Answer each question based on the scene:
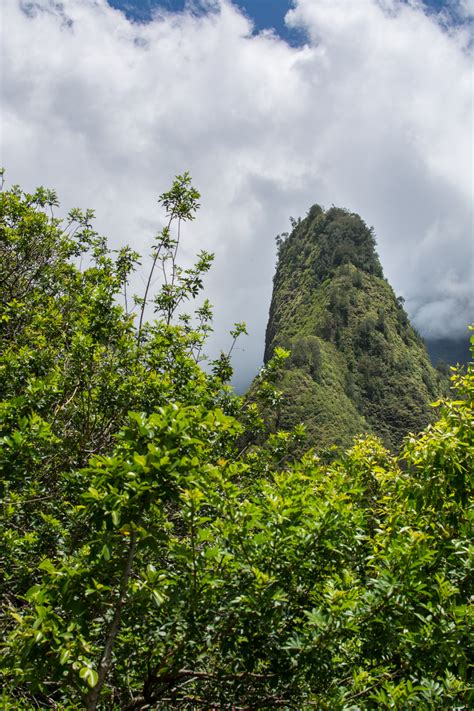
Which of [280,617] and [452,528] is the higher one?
[452,528]

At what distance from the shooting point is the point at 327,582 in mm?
3434

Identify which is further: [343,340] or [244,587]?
[343,340]

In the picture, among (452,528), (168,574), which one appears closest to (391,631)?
(452,528)

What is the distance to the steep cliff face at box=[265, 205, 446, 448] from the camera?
86188mm

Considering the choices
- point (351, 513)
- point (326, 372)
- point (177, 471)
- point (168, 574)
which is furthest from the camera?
point (326, 372)

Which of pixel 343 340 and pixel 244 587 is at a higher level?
pixel 343 340

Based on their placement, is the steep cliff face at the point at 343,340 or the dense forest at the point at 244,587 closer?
the dense forest at the point at 244,587

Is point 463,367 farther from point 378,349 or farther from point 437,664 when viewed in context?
point 378,349

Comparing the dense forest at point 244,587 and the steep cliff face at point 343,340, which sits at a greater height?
the steep cliff face at point 343,340

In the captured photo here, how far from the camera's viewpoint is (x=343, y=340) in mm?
106188

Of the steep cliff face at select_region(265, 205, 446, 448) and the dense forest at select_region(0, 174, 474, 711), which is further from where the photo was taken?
the steep cliff face at select_region(265, 205, 446, 448)

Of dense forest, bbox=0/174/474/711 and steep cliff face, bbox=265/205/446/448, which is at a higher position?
steep cliff face, bbox=265/205/446/448

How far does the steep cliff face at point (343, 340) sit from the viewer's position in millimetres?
86188

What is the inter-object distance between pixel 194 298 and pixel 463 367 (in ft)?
21.3
